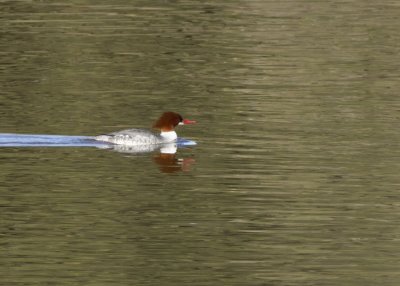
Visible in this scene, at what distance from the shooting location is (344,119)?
27734 mm

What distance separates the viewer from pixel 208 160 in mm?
23719

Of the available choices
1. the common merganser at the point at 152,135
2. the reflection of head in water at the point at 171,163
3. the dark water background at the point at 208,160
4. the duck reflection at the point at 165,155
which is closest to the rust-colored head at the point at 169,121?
the common merganser at the point at 152,135

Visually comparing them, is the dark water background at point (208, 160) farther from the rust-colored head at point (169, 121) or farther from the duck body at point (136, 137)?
the rust-colored head at point (169, 121)

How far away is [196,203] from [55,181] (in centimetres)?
235

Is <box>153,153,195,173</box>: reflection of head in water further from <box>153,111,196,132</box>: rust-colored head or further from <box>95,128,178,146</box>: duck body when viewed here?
<box>153,111,196,132</box>: rust-colored head

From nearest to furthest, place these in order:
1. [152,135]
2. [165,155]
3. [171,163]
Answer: [171,163]
[165,155]
[152,135]

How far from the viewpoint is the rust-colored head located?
2614 centimetres

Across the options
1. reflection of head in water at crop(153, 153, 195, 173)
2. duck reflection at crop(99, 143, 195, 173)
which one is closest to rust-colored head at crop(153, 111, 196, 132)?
duck reflection at crop(99, 143, 195, 173)

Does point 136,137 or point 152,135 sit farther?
point 152,135

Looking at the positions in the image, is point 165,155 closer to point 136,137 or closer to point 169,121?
point 136,137

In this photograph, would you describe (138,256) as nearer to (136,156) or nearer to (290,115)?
(136,156)

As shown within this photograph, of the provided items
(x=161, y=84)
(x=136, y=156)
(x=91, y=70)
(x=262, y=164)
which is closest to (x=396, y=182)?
(x=262, y=164)

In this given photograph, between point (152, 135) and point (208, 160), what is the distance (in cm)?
248

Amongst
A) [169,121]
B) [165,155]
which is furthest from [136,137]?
[169,121]
